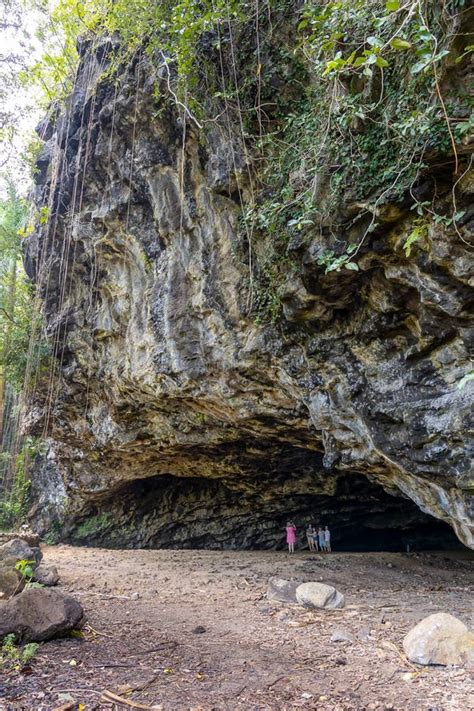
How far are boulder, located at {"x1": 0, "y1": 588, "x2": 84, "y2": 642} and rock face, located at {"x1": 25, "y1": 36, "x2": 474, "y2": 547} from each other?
373 centimetres

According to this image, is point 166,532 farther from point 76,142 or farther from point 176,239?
point 76,142

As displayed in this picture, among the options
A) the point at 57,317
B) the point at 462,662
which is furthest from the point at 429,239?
the point at 57,317

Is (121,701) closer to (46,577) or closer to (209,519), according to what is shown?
(46,577)

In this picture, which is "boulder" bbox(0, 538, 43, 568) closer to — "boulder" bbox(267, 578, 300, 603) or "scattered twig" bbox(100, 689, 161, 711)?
"scattered twig" bbox(100, 689, 161, 711)

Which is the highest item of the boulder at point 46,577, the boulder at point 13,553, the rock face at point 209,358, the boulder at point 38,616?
the rock face at point 209,358

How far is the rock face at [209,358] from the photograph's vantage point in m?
4.71

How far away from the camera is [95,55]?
26.3 ft

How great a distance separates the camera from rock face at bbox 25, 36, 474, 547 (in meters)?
4.71

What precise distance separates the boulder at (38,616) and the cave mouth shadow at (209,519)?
7.24 m

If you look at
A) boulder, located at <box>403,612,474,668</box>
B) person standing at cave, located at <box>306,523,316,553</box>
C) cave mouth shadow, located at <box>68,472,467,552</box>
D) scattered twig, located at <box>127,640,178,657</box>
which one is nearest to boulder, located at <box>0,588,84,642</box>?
scattered twig, located at <box>127,640,178,657</box>

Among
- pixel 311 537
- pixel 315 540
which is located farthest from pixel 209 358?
pixel 315 540

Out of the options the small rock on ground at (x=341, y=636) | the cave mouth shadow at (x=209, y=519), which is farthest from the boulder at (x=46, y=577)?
the cave mouth shadow at (x=209, y=519)

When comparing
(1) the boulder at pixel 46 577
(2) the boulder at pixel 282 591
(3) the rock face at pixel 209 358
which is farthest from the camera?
(1) the boulder at pixel 46 577

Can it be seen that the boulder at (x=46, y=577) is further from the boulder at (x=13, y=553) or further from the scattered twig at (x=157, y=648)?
the scattered twig at (x=157, y=648)
